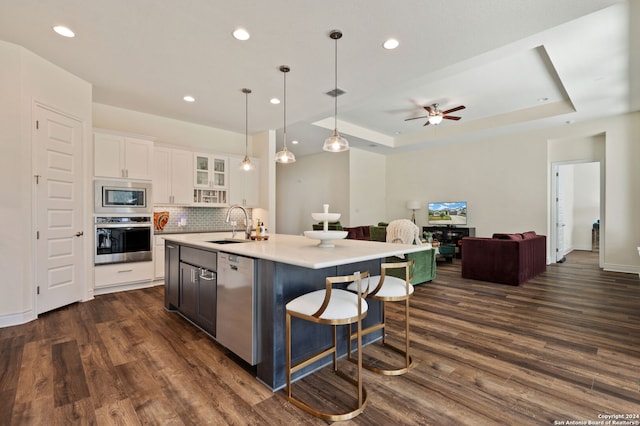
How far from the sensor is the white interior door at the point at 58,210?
3.44 meters

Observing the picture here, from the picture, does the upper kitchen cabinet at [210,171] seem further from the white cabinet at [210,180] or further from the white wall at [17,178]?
the white wall at [17,178]

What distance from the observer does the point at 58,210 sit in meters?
3.64

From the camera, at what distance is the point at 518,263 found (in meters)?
4.81

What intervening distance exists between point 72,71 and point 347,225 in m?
6.35

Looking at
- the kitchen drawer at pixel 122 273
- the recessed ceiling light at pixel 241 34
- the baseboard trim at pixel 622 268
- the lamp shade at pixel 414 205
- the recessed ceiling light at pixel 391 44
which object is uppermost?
the recessed ceiling light at pixel 241 34

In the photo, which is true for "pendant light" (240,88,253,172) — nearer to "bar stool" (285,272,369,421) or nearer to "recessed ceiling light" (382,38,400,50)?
"recessed ceiling light" (382,38,400,50)

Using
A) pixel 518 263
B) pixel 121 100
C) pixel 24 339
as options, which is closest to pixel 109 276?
pixel 24 339

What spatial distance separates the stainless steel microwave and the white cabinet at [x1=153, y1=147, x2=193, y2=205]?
0.32 metres

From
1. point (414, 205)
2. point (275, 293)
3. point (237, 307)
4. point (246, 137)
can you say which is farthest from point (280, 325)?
point (414, 205)

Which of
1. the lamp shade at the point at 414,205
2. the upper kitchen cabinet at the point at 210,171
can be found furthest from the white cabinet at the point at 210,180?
the lamp shade at the point at 414,205

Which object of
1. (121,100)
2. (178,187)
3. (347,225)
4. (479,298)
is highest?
(121,100)

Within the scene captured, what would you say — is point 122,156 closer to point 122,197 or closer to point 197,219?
point 122,197

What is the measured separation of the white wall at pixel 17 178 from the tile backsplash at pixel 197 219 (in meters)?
1.96

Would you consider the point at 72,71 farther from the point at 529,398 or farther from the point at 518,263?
the point at 518,263
